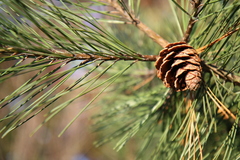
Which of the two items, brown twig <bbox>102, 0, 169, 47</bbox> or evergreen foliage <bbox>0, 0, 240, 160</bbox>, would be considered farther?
brown twig <bbox>102, 0, 169, 47</bbox>

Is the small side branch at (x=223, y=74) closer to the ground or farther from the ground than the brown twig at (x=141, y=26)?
closer to the ground

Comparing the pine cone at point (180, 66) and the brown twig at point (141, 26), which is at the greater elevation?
the brown twig at point (141, 26)

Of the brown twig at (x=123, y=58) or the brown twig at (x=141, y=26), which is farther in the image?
the brown twig at (x=141, y=26)

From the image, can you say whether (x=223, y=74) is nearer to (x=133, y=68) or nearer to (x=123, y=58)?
(x=123, y=58)

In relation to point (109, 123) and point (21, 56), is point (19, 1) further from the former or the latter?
point (109, 123)

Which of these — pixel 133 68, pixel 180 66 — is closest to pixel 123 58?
pixel 180 66

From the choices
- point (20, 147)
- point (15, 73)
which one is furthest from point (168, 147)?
point (20, 147)

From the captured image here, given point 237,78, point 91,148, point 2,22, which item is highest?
point 2,22

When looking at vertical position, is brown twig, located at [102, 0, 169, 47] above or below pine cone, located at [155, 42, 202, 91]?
above

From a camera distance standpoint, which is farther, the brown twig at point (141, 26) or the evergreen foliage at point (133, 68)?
the brown twig at point (141, 26)
